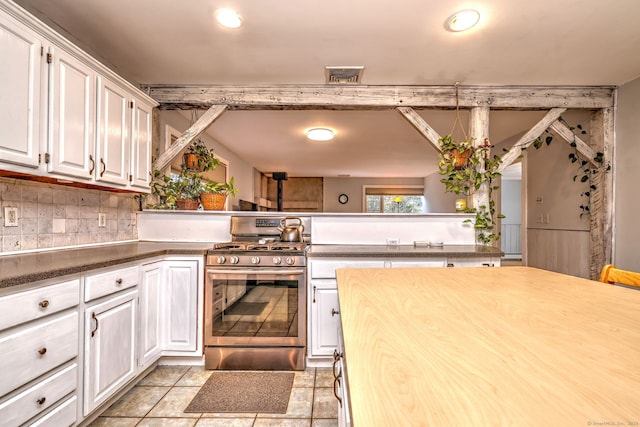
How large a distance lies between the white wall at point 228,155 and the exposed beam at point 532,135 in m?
3.36

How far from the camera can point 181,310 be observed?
244cm

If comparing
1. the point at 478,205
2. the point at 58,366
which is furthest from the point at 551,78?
the point at 58,366

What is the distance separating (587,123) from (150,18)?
4.20 metres

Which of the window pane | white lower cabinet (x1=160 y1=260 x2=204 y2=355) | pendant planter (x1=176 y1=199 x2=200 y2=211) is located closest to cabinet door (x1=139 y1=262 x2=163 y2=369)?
white lower cabinet (x1=160 y1=260 x2=204 y2=355)

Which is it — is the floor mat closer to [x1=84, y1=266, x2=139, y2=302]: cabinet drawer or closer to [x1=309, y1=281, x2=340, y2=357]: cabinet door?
[x1=309, y1=281, x2=340, y2=357]: cabinet door

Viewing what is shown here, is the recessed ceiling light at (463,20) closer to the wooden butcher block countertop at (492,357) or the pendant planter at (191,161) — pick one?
the wooden butcher block countertop at (492,357)

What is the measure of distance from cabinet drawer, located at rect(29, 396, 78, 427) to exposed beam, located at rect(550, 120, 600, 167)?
415 cm

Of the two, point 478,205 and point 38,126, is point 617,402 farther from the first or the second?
point 478,205

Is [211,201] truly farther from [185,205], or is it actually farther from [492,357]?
[492,357]

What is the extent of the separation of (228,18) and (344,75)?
109cm

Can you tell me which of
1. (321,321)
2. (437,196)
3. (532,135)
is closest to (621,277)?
(321,321)

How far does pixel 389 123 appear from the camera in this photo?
4.29 m

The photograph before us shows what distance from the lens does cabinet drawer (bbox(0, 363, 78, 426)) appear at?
49.6 inches

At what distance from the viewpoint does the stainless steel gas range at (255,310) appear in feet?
7.99
